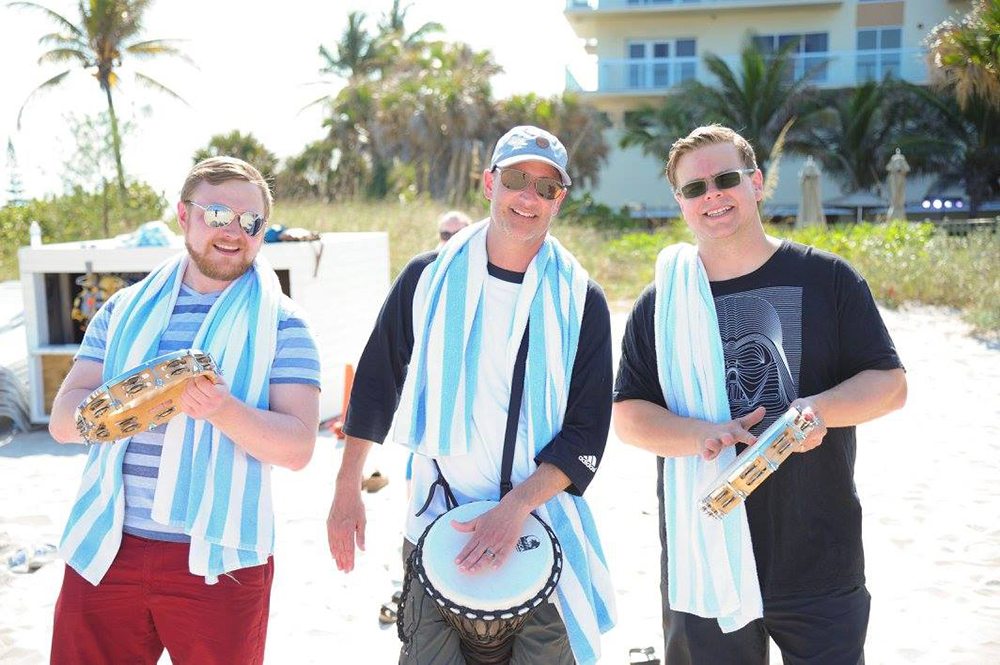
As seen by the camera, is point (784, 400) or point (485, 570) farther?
point (784, 400)

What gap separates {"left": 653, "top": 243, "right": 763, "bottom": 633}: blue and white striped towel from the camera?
258 cm

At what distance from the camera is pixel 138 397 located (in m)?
2.27

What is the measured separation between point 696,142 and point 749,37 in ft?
117

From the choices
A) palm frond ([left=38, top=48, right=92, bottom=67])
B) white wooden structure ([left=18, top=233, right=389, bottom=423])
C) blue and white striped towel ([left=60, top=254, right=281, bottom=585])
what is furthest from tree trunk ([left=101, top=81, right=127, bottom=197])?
blue and white striped towel ([left=60, top=254, right=281, bottom=585])

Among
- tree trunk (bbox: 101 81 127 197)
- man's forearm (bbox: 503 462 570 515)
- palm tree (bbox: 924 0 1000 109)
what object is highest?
palm tree (bbox: 924 0 1000 109)

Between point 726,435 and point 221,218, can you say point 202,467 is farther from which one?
point 726,435

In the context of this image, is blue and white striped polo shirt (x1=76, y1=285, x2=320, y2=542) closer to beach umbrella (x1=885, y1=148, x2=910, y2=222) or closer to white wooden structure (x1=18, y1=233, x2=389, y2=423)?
white wooden structure (x1=18, y1=233, x2=389, y2=423)

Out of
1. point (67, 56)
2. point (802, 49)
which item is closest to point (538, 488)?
point (67, 56)

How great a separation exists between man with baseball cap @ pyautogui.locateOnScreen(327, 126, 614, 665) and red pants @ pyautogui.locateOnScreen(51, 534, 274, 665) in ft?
1.15

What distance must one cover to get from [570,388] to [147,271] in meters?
6.47

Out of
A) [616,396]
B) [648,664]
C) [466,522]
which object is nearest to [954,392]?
[648,664]

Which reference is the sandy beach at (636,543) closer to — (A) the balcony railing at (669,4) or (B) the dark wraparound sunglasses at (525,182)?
(B) the dark wraparound sunglasses at (525,182)

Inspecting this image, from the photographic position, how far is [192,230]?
2.74 metres

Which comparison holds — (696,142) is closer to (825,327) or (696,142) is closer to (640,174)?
(825,327)
